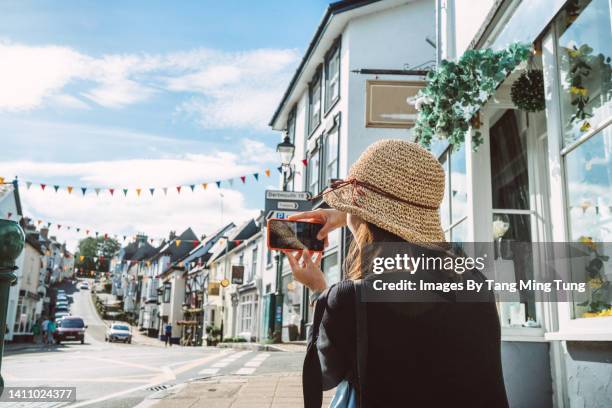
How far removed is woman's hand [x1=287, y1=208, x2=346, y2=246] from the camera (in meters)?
1.94

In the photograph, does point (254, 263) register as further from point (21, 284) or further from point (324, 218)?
point (324, 218)

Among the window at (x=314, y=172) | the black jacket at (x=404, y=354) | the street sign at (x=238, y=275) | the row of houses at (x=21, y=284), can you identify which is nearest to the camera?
the black jacket at (x=404, y=354)

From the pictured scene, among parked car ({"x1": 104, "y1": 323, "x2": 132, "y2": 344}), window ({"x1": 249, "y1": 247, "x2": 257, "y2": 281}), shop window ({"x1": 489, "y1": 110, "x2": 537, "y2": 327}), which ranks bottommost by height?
parked car ({"x1": 104, "y1": 323, "x2": 132, "y2": 344})

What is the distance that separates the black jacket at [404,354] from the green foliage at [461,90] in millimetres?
3794

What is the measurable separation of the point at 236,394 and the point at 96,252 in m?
123

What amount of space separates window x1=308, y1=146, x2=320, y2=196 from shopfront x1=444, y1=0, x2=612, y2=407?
1272 centimetres

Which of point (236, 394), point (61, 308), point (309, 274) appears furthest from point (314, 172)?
point (61, 308)

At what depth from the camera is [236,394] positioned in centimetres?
662

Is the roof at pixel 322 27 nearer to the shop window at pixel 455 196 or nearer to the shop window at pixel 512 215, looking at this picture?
the shop window at pixel 455 196

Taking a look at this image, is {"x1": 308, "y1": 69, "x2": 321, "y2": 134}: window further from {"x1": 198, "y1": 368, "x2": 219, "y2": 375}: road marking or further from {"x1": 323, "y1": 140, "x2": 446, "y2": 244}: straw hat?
{"x1": 323, "y1": 140, "x2": 446, "y2": 244}: straw hat

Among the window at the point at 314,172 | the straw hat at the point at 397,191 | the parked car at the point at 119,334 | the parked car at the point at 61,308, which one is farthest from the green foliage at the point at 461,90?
the parked car at the point at 61,308

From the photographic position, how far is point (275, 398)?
615 cm

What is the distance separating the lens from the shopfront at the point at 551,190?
3.55m

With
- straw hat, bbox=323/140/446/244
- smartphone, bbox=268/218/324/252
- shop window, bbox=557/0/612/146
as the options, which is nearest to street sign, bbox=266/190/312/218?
shop window, bbox=557/0/612/146
